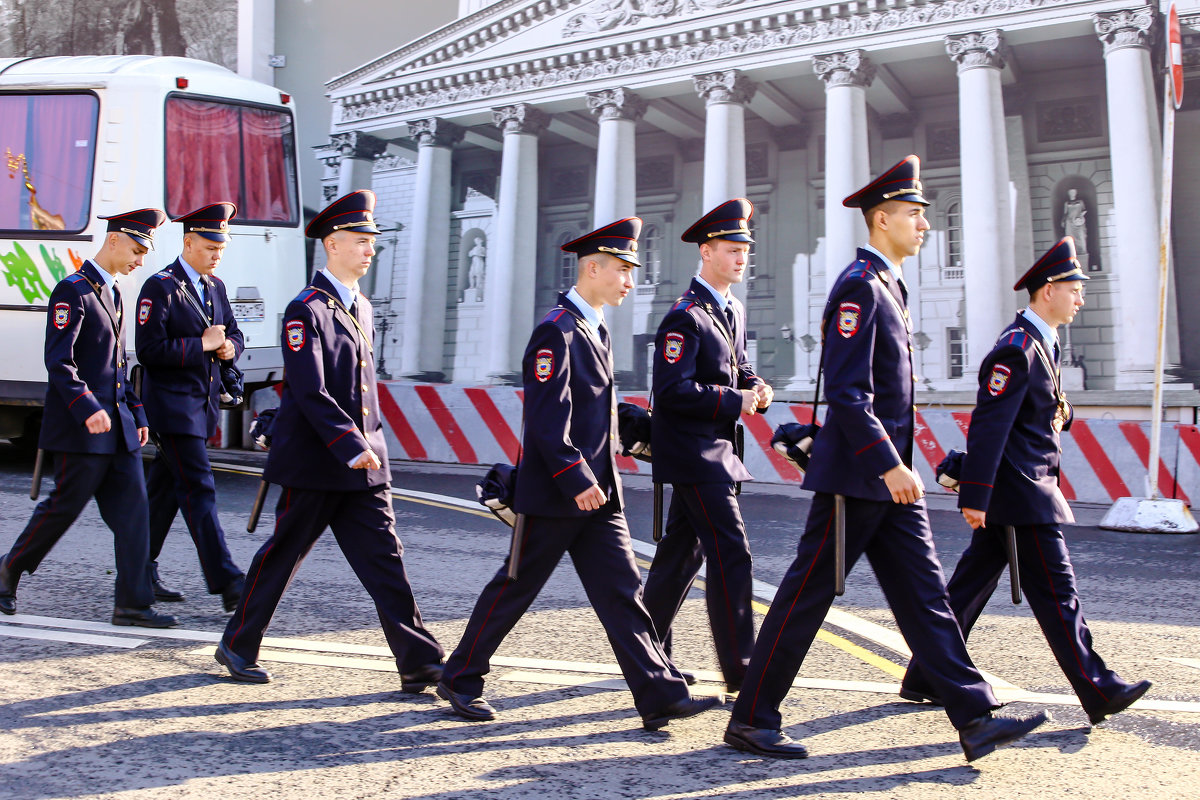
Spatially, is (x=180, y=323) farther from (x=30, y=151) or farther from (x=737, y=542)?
(x=30, y=151)

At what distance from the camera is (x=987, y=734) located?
3477mm

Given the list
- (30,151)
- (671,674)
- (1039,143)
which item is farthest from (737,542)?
(1039,143)

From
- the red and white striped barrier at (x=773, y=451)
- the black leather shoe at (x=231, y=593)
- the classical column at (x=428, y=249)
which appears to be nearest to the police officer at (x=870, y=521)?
the black leather shoe at (x=231, y=593)

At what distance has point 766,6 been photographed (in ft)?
98.8

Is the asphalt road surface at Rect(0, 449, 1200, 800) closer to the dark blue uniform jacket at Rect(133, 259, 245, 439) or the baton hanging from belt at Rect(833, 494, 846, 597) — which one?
the baton hanging from belt at Rect(833, 494, 846, 597)

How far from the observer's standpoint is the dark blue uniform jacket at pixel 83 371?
16.9 feet

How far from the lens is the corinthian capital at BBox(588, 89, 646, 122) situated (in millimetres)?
33406

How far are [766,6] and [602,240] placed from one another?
2831cm

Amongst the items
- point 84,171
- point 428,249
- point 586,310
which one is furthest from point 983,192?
point 586,310

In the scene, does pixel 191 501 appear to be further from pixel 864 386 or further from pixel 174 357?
pixel 864 386

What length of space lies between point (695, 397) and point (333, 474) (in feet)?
4.87

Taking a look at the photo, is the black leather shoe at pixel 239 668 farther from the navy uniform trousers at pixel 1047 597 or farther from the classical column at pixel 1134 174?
the classical column at pixel 1134 174

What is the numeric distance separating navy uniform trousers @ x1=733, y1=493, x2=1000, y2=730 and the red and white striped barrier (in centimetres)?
782

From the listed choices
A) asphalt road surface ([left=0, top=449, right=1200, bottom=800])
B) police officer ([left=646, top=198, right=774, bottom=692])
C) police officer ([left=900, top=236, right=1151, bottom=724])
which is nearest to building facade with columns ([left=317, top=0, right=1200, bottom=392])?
asphalt road surface ([left=0, top=449, right=1200, bottom=800])
